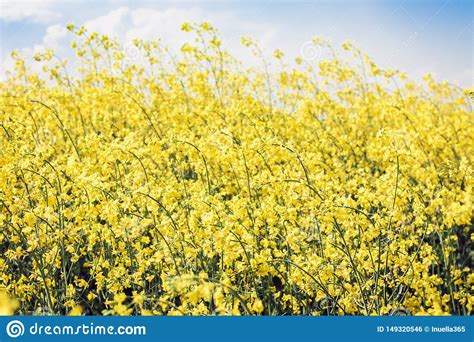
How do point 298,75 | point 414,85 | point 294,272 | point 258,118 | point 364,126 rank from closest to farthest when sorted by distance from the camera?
point 294,272, point 258,118, point 364,126, point 298,75, point 414,85

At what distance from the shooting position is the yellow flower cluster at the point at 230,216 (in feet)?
10.2

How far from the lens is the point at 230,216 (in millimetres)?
3094

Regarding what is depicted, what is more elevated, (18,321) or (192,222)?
(192,222)

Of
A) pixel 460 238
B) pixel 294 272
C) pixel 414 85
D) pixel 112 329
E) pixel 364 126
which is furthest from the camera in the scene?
pixel 414 85

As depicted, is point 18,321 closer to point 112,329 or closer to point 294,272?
point 112,329

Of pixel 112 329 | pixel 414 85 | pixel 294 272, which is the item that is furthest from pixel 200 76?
pixel 112 329

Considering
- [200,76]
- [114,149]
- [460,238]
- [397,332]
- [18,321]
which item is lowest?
[397,332]

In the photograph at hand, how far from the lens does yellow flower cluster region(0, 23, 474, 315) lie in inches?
122

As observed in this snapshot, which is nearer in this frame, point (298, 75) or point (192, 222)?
point (192, 222)

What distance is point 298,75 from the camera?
768 cm

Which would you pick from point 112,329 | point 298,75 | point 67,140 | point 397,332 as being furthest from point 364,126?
point 112,329

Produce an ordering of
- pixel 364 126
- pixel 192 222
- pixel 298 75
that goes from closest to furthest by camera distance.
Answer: pixel 192 222 → pixel 364 126 → pixel 298 75

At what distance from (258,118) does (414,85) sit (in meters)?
3.66

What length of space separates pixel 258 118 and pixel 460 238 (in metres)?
2.23
